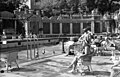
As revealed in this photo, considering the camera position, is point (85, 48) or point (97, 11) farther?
point (97, 11)

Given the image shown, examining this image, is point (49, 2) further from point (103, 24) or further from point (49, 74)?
point (49, 74)

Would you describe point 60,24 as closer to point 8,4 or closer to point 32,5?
point 8,4

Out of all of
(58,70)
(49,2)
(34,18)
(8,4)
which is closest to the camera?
(58,70)

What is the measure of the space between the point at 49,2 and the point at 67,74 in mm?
41730

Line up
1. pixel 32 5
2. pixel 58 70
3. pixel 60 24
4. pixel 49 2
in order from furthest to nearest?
pixel 32 5
pixel 49 2
pixel 60 24
pixel 58 70

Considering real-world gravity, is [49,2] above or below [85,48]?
above

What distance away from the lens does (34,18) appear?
3606 centimetres

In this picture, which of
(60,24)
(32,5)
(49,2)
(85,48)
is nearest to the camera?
(85,48)

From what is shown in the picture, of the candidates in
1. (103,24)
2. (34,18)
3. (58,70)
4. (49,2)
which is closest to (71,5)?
(49,2)

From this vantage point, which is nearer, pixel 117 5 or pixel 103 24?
pixel 103 24

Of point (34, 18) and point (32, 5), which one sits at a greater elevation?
point (32, 5)

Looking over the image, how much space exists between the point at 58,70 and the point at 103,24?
111 ft

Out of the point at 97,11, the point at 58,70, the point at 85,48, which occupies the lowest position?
the point at 58,70

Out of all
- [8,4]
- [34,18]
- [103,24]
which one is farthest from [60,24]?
[8,4]
